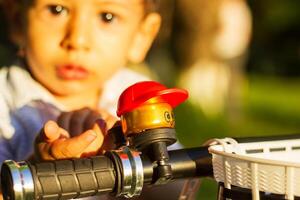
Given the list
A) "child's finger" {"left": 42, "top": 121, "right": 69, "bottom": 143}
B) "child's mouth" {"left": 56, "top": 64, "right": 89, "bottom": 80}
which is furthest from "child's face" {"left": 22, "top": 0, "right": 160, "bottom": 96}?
"child's finger" {"left": 42, "top": 121, "right": 69, "bottom": 143}

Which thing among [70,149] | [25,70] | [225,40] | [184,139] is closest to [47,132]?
[70,149]

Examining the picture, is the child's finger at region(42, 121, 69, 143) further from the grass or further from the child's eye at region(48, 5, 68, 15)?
the grass

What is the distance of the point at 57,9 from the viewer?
1411 mm

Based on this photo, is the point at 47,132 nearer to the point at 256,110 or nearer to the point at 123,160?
the point at 123,160

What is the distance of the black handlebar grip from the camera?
0.99 meters

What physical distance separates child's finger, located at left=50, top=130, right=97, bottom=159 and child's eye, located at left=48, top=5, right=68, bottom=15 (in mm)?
295

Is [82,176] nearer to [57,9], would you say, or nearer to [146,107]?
[146,107]

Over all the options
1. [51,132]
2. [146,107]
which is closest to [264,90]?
[51,132]

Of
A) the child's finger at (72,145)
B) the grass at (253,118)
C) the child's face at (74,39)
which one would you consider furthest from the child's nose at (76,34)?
the grass at (253,118)

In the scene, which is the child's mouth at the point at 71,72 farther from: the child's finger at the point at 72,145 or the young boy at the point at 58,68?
the child's finger at the point at 72,145

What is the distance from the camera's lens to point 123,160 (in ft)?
3.47

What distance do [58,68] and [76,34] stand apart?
0.09 metres

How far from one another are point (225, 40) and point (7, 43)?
1.16 metres

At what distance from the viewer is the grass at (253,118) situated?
2230 mm
